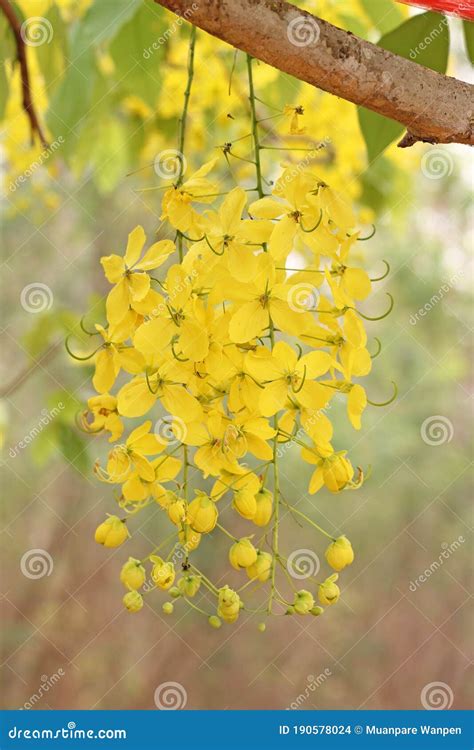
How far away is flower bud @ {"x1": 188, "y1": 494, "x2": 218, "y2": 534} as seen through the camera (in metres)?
0.42

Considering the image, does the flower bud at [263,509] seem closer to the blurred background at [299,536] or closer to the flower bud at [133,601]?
the flower bud at [133,601]

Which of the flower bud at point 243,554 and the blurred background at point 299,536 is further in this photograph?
the blurred background at point 299,536

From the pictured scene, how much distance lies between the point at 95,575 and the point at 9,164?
123cm

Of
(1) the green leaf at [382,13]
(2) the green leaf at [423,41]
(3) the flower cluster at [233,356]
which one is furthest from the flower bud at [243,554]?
(1) the green leaf at [382,13]

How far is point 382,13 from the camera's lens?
0.80m

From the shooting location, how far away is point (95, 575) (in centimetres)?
234

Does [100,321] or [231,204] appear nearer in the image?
[231,204]

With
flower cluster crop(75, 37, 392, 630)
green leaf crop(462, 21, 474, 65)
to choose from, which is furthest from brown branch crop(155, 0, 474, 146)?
green leaf crop(462, 21, 474, 65)

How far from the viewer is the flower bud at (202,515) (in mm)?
418

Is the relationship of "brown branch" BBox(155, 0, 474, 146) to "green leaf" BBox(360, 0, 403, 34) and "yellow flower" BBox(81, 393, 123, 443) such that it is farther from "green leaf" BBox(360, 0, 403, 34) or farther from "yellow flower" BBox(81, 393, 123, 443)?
"green leaf" BBox(360, 0, 403, 34)

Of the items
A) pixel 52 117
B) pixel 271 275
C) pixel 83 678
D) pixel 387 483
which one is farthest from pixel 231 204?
pixel 83 678

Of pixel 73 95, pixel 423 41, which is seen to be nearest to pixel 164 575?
pixel 423 41
